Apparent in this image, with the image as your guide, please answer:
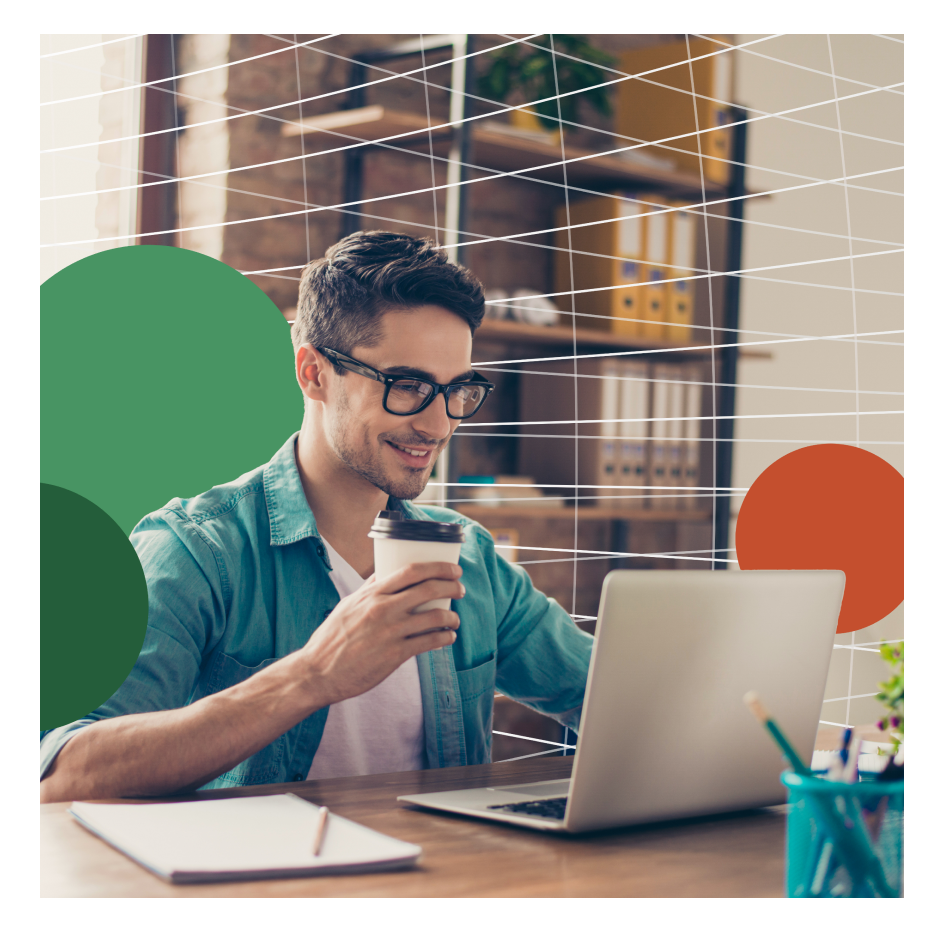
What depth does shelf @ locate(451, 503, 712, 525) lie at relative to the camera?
299 cm

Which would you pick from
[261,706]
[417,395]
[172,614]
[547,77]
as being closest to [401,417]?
[417,395]

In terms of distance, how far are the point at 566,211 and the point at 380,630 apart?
8.34ft

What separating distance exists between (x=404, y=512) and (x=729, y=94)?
2.37 metres

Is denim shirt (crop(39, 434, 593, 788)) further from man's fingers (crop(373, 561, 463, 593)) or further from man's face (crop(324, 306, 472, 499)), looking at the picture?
man's fingers (crop(373, 561, 463, 593))

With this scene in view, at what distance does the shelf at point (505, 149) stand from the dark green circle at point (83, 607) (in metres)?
1.58

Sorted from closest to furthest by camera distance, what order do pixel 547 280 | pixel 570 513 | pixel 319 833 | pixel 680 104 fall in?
pixel 319 833
pixel 570 513
pixel 680 104
pixel 547 280

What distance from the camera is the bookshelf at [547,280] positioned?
282cm

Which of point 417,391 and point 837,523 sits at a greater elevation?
point 417,391

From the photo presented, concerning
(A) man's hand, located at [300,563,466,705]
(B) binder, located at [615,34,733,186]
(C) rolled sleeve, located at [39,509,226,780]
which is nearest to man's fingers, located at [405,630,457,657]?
(A) man's hand, located at [300,563,466,705]

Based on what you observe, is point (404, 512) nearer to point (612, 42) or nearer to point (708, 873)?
point (708, 873)

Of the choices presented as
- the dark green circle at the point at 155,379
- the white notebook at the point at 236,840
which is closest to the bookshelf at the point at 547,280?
the dark green circle at the point at 155,379

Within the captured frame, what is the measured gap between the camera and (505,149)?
9.59 ft

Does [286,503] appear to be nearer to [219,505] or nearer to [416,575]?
[219,505]
